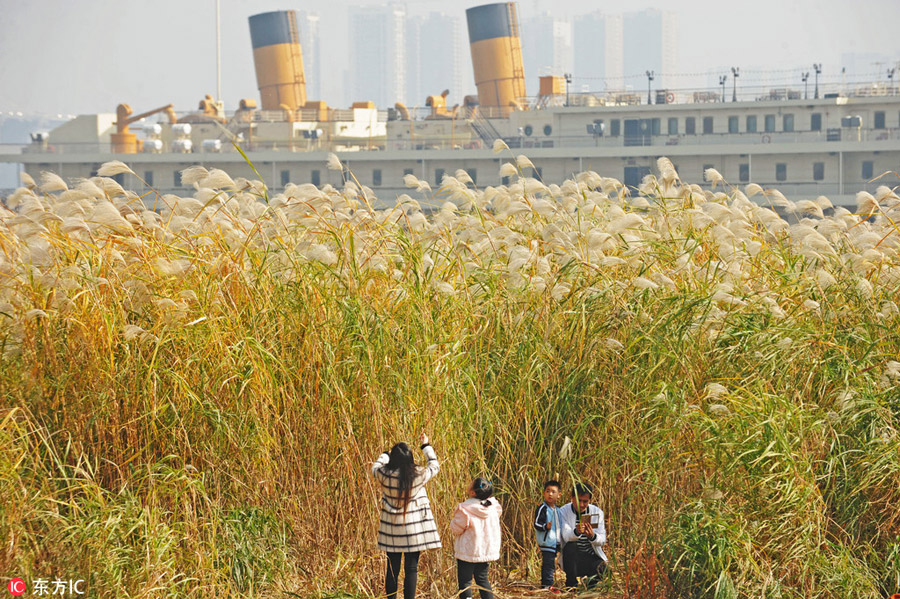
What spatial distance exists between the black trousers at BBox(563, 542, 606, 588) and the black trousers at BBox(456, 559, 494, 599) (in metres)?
0.63

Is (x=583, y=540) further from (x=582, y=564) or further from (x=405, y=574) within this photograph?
(x=405, y=574)

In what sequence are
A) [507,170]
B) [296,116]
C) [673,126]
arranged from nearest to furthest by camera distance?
[507,170] → [673,126] → [296,116]

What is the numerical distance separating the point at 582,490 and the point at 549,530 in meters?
0.45

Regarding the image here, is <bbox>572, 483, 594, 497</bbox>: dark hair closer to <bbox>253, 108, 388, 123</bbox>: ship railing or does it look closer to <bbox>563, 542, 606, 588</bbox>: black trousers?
<bbox>563, 542, 606, 588</bbox>: black trousers

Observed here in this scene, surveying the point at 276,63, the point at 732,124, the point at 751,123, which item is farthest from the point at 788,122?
the point at 276,63

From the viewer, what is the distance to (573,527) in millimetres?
6074

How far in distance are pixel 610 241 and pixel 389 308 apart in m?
1.41

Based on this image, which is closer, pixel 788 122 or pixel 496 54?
pixel 788 122

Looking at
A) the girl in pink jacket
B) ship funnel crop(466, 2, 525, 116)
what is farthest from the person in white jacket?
ship funnel crop(466, 2, 525, 116)

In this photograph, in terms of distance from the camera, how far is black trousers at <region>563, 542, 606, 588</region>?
20.0 ft

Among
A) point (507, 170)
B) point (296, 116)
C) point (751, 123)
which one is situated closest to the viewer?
point (507, 170)

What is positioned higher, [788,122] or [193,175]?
[788,122]

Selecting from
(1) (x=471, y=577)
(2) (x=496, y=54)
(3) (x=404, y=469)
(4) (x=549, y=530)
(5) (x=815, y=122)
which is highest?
(2) (x=496, y=54)

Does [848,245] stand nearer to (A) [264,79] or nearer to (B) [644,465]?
(B) [644,465]
